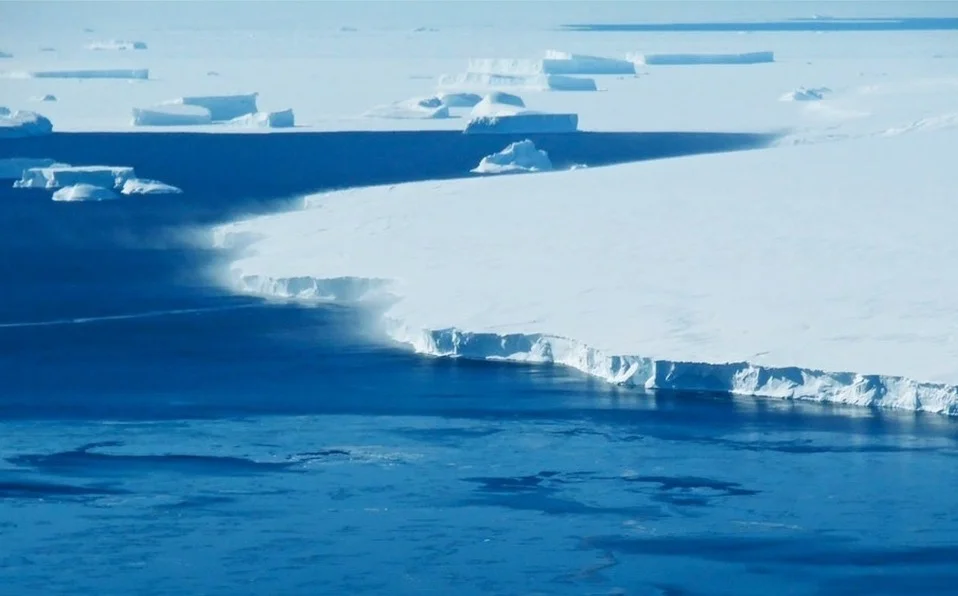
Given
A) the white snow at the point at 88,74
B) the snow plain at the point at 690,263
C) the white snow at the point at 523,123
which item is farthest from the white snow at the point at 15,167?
the white snow at the point at 88,74

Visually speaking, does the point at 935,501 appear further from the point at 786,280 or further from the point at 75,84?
the point at 75,84

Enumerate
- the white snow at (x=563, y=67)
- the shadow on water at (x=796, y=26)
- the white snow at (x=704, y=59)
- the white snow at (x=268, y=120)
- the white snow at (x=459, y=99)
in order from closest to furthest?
1. the white snow at (x=268, y=120)
2. the white snow at (x=459, y=99)
3. the white snow at (x=563, y=67)
4. the white snow at (x=704, y=59)
5. the shadow on water at (x=796, y=26)

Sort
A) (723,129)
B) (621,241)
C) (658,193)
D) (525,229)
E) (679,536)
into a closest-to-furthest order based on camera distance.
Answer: (679,536), (621,241), (525,229), (658,193), (723,129)

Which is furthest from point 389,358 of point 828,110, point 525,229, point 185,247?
point 828,110

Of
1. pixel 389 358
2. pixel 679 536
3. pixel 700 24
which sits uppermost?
pixel 700 24

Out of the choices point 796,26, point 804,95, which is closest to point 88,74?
point 804,95

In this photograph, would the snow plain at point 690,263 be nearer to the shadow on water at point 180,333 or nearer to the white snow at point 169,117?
the shadow on water at point 180,333
